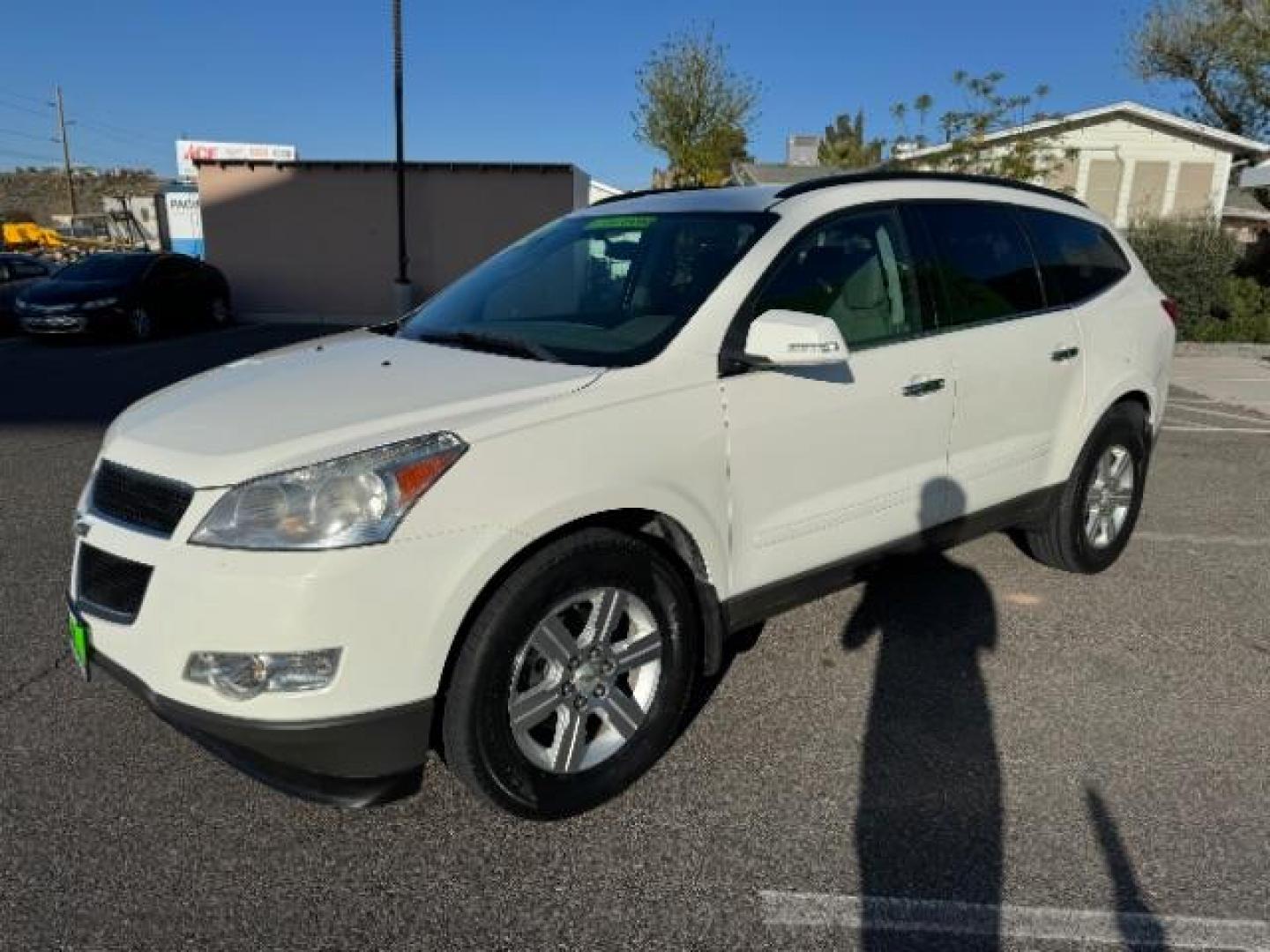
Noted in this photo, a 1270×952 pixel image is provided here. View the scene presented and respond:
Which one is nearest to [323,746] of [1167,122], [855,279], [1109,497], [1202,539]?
[855,279]

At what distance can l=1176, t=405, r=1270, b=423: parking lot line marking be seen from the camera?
9.44 metres

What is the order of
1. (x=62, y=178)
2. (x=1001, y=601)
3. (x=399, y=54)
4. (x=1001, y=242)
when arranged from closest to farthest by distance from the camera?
(x=1001, y=242) → (x=1001, y=601) → (x=399, y=54) → (x=62, y=178)

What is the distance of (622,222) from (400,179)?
15.3m

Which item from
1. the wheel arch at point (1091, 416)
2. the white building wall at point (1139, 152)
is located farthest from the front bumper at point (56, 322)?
the white building wall at point (1139, 152)

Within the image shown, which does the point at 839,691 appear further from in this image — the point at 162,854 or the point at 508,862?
the point at 162,854

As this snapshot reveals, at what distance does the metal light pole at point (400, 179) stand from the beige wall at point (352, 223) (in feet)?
2.25

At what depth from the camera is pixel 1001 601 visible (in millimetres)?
4324

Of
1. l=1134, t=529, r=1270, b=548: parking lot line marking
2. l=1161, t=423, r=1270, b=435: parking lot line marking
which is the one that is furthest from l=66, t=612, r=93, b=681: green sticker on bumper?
l=1161, t=423, r=1270, b=435: parking lot line marking

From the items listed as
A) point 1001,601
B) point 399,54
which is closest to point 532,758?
point 1001,601

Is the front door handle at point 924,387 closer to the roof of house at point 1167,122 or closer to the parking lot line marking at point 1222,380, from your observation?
the parking lot line marking at point 1222,380

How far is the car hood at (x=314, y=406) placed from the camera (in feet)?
7.55

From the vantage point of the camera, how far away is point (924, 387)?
339cm

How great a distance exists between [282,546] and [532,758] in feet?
3.01

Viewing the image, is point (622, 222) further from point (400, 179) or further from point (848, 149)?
point (848, 149)
